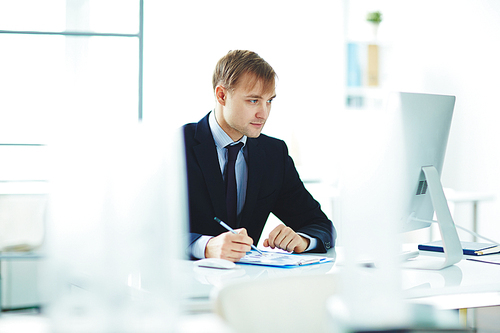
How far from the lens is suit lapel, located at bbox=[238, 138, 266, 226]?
6.17ft

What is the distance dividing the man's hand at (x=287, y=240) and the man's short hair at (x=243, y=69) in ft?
1.84

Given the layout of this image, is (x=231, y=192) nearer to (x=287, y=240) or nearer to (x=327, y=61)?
(x=287, y=240)

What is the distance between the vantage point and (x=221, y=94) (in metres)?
1.97

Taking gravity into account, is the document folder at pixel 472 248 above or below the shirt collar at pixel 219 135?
below

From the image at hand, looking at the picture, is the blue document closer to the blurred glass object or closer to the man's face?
the man's face

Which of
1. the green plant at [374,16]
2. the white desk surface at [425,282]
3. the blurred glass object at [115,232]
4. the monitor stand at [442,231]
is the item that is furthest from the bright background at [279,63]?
the blurred glass object at [115,232]

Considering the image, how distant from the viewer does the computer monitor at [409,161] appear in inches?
22.6

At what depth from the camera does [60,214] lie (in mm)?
503

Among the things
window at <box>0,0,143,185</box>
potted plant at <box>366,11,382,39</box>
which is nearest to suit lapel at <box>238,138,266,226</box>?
window at <box>0,0,143,185</box>

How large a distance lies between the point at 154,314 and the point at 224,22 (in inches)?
141

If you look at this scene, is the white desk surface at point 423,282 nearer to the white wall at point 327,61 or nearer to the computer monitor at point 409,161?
the computer monitor at point 409,161

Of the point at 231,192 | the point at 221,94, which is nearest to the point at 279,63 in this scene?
the point at 221,94

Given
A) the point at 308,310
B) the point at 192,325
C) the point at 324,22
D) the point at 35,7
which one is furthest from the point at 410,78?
the point at 192,325

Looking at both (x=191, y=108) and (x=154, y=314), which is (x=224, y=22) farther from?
(x=154, y=314)
